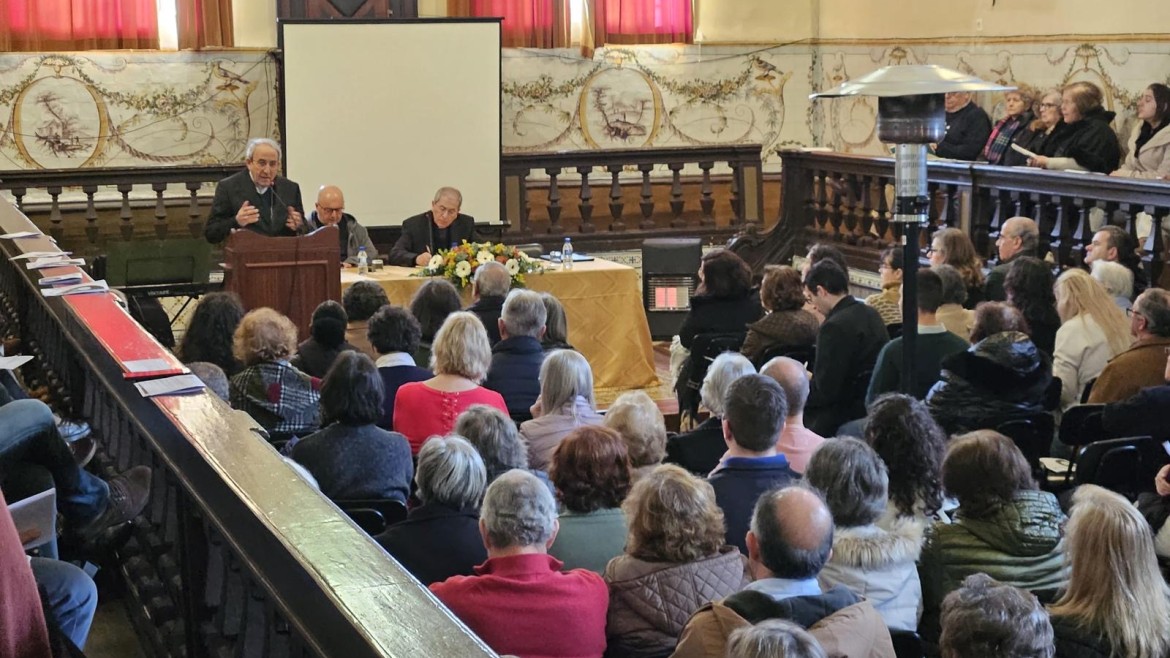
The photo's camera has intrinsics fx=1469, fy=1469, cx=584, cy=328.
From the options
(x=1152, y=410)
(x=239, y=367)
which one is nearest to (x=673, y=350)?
(x=239, y=367)

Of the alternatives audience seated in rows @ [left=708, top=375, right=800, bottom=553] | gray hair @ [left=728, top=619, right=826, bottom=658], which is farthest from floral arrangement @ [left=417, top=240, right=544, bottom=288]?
gray hair @ [left=728, top=619, right=826, bottom=658]

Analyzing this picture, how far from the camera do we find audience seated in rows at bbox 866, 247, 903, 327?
21.9 feet

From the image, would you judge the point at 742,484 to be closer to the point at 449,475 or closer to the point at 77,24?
the point at 449,475

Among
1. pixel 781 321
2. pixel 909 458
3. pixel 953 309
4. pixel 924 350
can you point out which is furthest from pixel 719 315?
pixel 909 458

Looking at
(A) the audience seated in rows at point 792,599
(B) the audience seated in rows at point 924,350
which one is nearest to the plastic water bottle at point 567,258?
(B) the audience seated in rows at point 924,350

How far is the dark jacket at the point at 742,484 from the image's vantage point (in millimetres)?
3764

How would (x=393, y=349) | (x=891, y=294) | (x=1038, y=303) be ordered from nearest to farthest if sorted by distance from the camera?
(x=393, y=349)
(x=1038, y=303)
(x=891, y=294)

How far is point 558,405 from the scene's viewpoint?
4793mm

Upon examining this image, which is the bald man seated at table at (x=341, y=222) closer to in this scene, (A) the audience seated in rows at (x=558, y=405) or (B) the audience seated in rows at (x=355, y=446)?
(A) the audience seated in rows at (x=558, y=405)

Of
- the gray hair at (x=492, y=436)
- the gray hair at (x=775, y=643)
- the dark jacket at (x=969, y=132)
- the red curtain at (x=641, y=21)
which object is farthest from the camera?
the red curtain at (x=641, y=21)

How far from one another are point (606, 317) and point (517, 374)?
2.89 metres

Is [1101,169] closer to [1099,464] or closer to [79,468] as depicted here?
[1099,464]

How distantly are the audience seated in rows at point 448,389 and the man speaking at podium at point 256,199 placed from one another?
3.57 metres

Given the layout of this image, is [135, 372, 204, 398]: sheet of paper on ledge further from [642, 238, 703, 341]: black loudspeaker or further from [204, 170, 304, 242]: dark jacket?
[642, 238, 703, 341]: black loudspeaker
